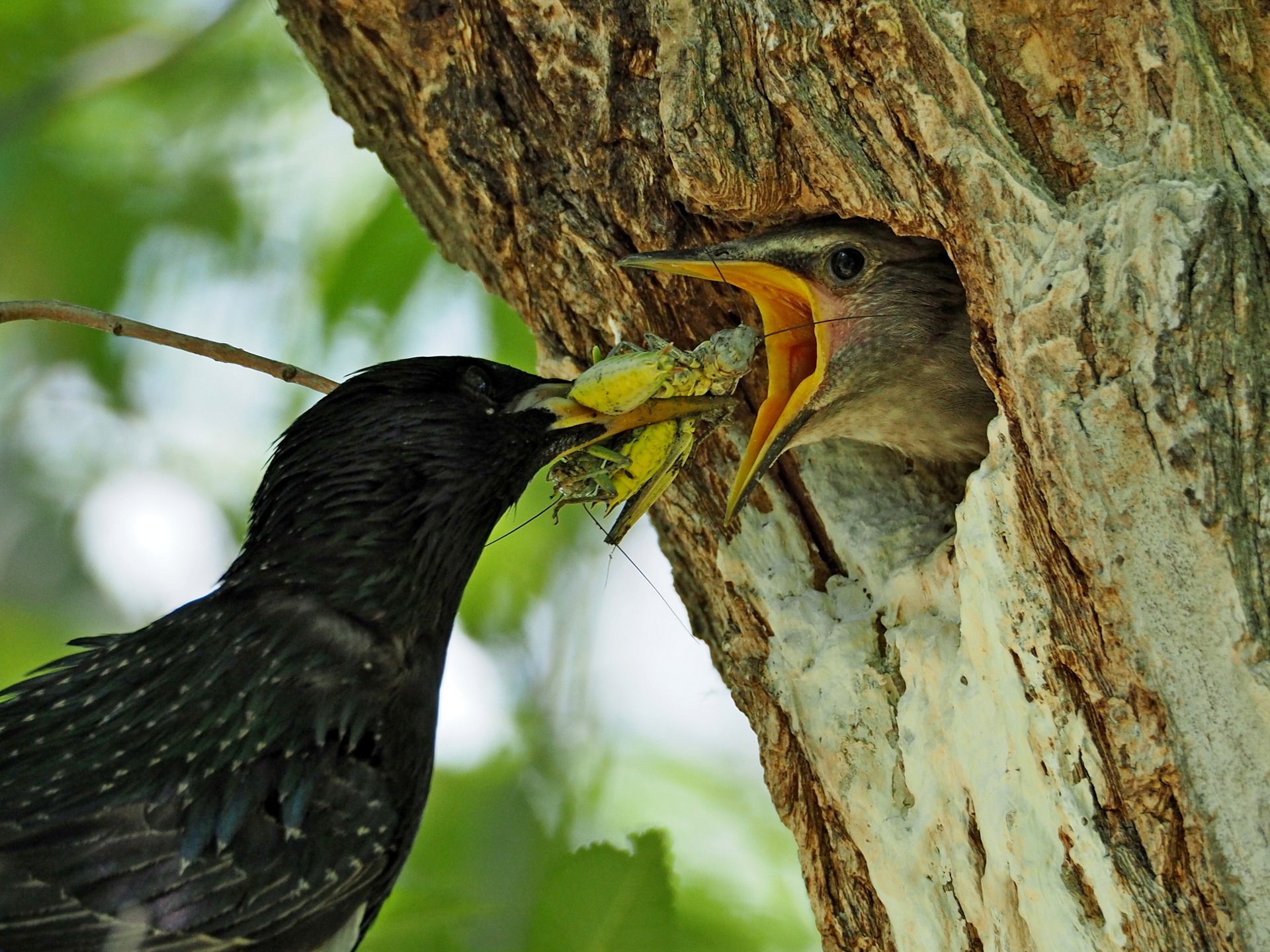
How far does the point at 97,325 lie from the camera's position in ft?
9.52

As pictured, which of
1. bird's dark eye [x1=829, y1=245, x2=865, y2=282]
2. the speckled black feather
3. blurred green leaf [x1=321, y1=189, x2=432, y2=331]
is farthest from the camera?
blurred green leaf [x1=321, y1=189, x2=432, y2=331]

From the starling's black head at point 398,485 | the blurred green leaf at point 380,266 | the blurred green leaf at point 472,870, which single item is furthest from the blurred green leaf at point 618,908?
the blurred green leaf at point 380,266

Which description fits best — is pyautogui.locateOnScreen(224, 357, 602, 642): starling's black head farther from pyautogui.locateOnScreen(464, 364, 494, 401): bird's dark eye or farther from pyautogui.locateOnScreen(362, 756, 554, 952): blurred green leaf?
pyautogui.locateOnScreen(362, 756, 554, 952): blurred green leaf

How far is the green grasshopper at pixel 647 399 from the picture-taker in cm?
277

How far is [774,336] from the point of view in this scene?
3119 mm

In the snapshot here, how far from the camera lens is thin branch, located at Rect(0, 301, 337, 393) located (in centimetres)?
284

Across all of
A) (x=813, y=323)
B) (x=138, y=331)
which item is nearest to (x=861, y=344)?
(x=813, y=323)

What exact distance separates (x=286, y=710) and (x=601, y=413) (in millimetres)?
880

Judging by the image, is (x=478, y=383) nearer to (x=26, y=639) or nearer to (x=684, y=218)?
(x=684, y=218)

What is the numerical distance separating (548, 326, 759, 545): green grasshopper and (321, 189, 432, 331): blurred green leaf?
1582 mm

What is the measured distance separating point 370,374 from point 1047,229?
137cm

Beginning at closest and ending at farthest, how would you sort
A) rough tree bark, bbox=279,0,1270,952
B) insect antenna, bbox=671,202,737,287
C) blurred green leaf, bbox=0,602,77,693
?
1. rough tree bark, bbox=279,0,1270,952
2. insect antenna, bbox=671,202,737,287
3. blurred green leaf, bbox=0,602,77,693

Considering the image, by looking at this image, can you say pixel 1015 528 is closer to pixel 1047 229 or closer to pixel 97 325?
pixel 1047 229

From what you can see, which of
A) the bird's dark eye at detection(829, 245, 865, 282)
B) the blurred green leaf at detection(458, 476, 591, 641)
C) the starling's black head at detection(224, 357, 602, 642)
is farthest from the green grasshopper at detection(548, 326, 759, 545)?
the blurred green leaf at detection(458, 476, 591, 641)
